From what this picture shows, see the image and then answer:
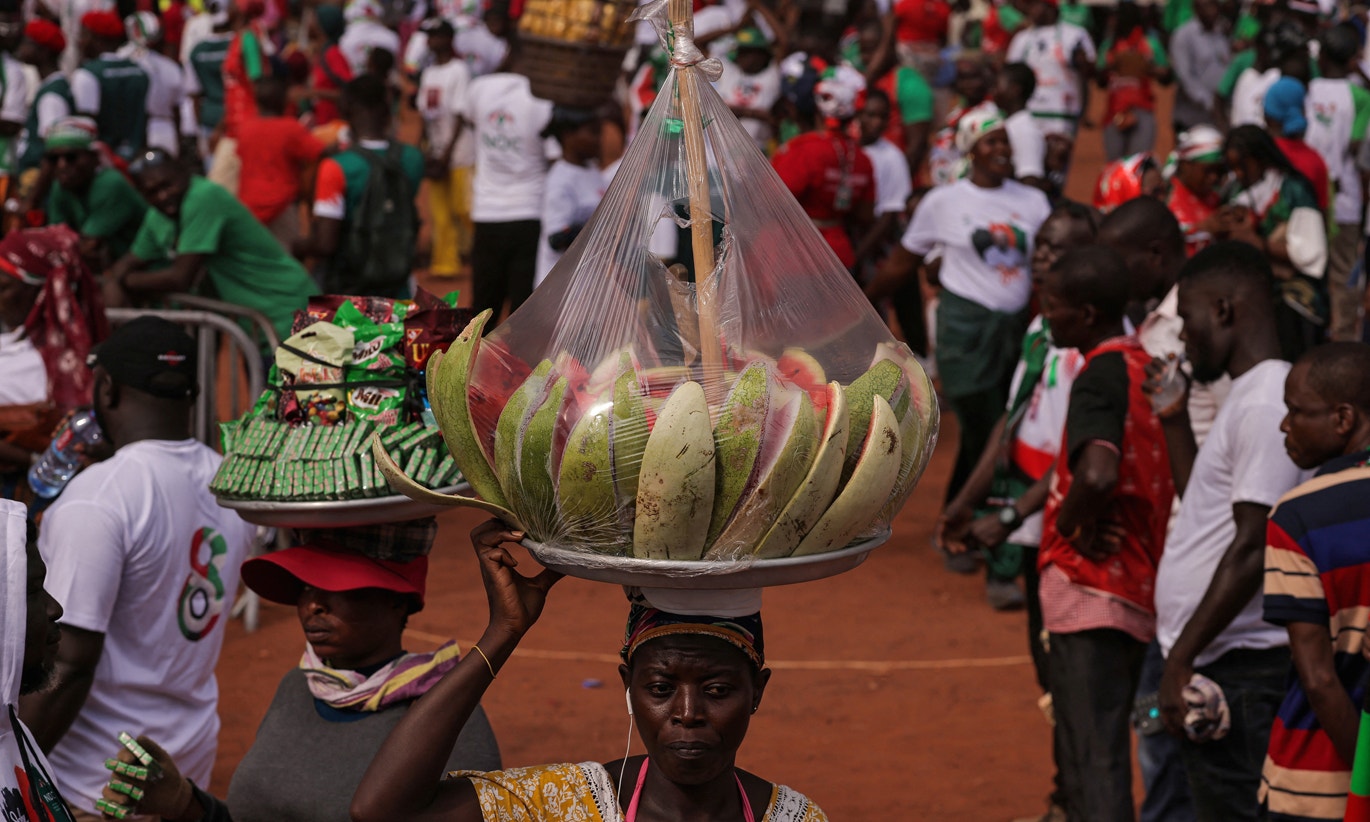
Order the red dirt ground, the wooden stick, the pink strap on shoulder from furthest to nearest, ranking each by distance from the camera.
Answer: the red dirt ground, the pink strap on shoulder, the wooden stick

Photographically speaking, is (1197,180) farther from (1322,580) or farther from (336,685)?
(336,685)

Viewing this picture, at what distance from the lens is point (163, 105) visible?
14516mm

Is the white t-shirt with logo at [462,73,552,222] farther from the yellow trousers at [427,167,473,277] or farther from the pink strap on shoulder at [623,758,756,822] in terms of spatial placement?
the pink strap on shoulder at [623,758,756,822]

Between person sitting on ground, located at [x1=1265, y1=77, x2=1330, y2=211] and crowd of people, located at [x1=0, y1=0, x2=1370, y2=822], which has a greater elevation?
person sitting on ground, located at [x1=1265, y1=77, x2=1330, y2=211]

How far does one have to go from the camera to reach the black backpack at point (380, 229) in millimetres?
10047

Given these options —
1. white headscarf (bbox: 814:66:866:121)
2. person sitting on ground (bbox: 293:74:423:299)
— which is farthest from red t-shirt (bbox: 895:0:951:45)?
person sitting on ground (bbox: 293:74:423:299)

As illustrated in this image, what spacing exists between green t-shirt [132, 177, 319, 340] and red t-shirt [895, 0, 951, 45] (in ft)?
29.5

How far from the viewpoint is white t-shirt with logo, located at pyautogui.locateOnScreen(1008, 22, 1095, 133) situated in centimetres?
1442

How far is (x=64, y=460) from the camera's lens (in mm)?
4879

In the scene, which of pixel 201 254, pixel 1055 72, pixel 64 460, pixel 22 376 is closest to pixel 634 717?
pixel 64 460

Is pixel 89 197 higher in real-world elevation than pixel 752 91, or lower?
lower

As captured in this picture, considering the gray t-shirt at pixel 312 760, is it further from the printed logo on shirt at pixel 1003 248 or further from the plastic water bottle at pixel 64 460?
the printed logo on shirt at pixel 1003 248

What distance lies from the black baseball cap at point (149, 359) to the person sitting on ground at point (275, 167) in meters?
6.59

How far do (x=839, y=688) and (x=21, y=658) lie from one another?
17.9 feet
